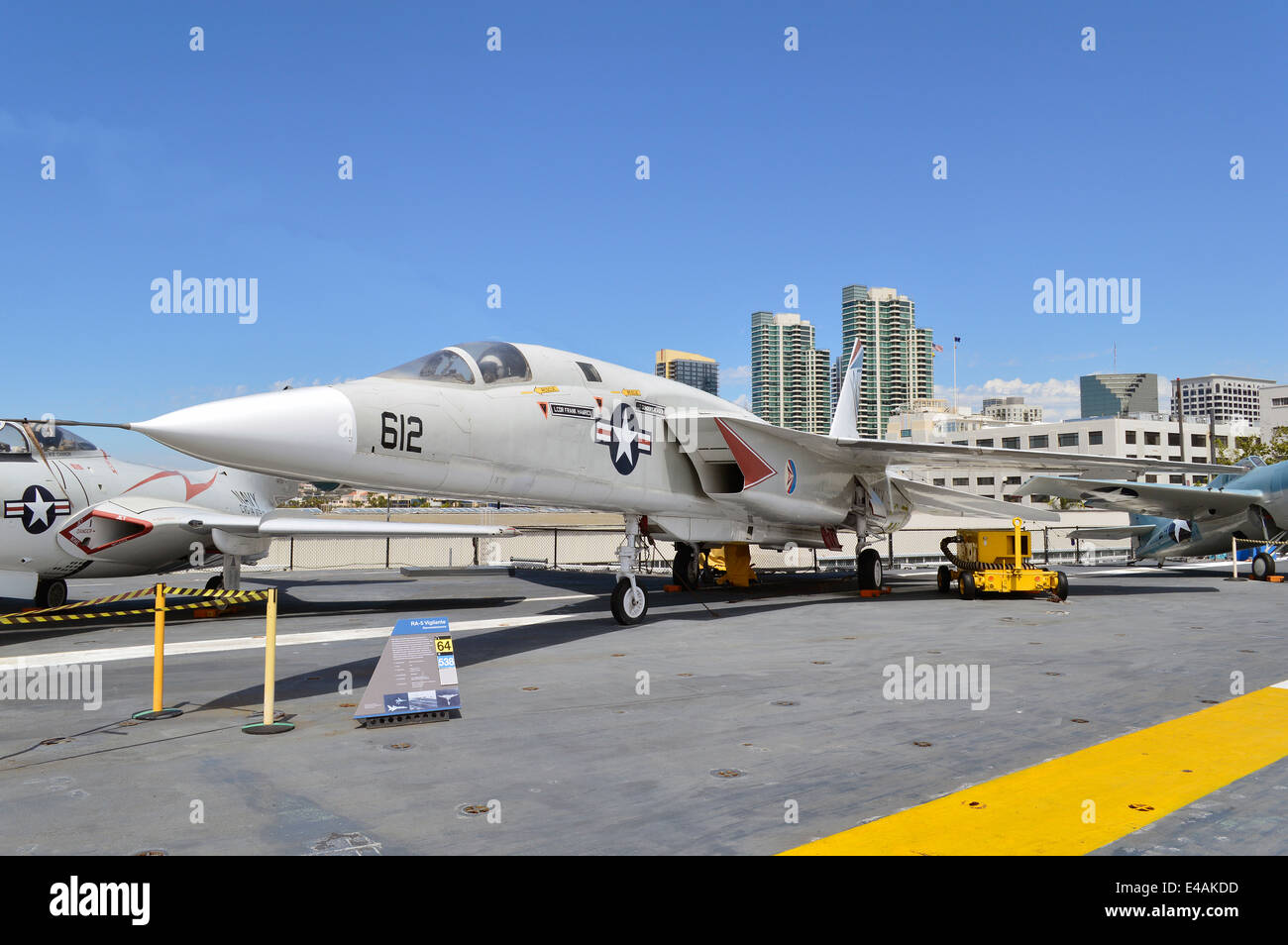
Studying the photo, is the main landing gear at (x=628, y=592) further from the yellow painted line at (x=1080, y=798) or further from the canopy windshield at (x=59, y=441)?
the canopy windshield at (x=59, y=441)

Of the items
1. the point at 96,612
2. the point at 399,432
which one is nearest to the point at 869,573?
the point at 399,432

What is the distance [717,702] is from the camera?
276 inches

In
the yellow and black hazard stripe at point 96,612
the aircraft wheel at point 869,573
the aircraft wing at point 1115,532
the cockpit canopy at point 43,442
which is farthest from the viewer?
the aircraft wing at point 1115,532

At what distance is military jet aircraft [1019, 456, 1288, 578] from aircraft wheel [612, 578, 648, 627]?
14415mm

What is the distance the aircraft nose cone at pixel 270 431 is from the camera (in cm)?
642

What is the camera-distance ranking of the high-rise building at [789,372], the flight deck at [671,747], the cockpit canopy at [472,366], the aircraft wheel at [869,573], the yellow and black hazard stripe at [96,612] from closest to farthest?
1. the flight deck at [671,747]
2. the cockpit canopy at [472,366]
3. the yellow and black hazard stripe at [96,612]
4. the aircraft wheel at [869,573]
5. the high-rise building at [789,372]

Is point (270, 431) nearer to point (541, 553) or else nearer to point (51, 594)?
point (51, 594)

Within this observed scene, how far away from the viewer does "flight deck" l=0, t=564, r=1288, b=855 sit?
394cm

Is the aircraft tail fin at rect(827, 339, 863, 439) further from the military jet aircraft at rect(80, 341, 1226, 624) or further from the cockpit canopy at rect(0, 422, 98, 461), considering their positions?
the cockpit canopy at rect(0, 422, 98, 461)

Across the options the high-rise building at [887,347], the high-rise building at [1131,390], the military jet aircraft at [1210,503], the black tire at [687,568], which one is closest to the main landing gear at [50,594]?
the black tire at [687,568]

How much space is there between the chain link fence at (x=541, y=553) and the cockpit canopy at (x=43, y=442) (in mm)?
16997

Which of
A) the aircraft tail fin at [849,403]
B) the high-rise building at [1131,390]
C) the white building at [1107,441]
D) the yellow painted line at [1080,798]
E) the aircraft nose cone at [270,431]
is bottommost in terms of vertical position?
the yellow painted line at [1080,798]

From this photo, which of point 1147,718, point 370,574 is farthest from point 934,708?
point 370,574
